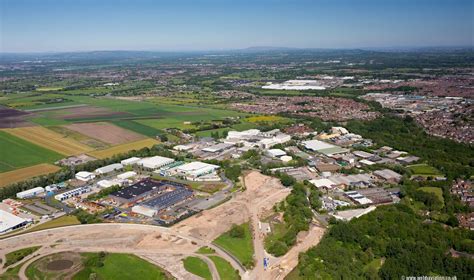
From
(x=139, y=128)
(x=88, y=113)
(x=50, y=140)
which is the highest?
(x=50, y=140)

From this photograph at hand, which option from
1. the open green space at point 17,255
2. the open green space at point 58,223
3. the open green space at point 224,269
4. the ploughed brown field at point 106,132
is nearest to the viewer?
the open green space at point 224,269

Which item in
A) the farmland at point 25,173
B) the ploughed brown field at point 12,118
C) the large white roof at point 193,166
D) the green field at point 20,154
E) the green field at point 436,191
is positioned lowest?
the green field at point 436,191

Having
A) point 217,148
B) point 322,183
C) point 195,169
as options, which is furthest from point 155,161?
point 322,183

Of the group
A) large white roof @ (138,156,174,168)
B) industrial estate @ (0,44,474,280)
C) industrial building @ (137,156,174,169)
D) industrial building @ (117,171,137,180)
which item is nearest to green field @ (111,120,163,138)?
industrial estate @ (0,44,474,280)

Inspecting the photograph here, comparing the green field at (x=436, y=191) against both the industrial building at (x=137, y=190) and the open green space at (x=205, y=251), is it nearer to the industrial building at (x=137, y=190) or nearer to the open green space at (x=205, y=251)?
the open green space at (x=205, y=251)

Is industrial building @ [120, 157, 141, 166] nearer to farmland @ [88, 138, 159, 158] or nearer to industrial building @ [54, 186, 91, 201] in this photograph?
farmland @ [88, 138, 159, 158]

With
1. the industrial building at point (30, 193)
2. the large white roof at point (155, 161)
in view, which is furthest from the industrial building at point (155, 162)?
the industrial building at point (30, 193)

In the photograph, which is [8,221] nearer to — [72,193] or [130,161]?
[72,193]
